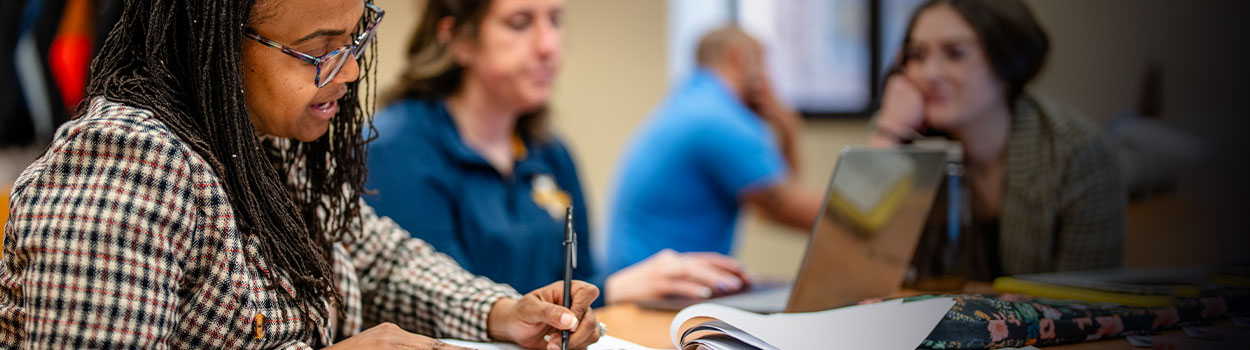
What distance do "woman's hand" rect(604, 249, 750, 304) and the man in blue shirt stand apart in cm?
94

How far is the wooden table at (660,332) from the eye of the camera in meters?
1.03

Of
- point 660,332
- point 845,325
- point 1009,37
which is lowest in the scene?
point 660,332

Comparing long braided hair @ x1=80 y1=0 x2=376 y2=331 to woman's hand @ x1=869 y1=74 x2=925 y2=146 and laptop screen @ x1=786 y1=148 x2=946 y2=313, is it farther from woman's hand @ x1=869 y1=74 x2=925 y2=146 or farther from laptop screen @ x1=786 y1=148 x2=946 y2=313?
woman's hand @ x1=869 y1=74 x2=925 y2=146

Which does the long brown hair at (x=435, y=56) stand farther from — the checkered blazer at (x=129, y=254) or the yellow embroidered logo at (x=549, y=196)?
the checkered blazer at (x=129, y=254)

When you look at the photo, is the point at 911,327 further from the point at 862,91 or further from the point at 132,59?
the point at 862,91

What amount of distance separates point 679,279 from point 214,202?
928 millimetres

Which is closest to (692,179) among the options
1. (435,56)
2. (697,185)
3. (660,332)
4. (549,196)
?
(697,185)

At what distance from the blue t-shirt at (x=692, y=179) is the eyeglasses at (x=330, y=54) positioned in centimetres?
169

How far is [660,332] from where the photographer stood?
3.95 ft

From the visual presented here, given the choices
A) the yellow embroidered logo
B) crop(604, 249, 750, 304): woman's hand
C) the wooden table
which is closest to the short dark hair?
the wooden table

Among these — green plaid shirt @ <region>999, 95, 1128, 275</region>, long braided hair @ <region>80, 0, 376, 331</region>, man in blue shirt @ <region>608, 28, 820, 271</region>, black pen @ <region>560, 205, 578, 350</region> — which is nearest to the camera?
long braided hair @ <region>80, 0, 376, 331</region>

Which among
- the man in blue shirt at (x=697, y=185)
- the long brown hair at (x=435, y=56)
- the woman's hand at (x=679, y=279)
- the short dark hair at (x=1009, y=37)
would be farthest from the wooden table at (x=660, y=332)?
the man in blue shirt at (x=697, y=185)

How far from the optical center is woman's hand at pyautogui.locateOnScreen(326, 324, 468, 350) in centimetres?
81

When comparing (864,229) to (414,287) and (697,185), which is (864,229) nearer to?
(414,287)
